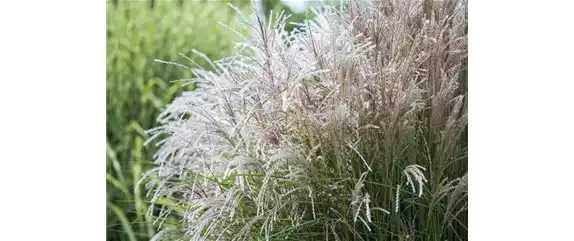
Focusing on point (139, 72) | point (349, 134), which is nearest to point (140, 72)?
point (139, 72)

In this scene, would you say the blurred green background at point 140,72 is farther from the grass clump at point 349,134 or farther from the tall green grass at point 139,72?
the grass clump at point 349,134

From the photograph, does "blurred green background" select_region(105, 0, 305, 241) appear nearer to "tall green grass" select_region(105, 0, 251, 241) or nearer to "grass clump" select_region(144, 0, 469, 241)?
"tall green grass" select_region(105, 0, 251, 241)

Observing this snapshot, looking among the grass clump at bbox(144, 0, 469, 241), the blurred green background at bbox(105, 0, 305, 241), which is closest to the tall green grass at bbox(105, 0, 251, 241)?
the blurred green background at bbox(105, 0, 305, 241)

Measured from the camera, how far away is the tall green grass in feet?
6.94

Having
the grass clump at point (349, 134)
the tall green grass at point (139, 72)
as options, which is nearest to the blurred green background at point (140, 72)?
the tall green grass at point (139, 72)

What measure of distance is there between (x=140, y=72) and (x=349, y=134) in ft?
2.83

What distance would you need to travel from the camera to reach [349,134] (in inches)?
71.9

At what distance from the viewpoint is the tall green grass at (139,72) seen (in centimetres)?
212
